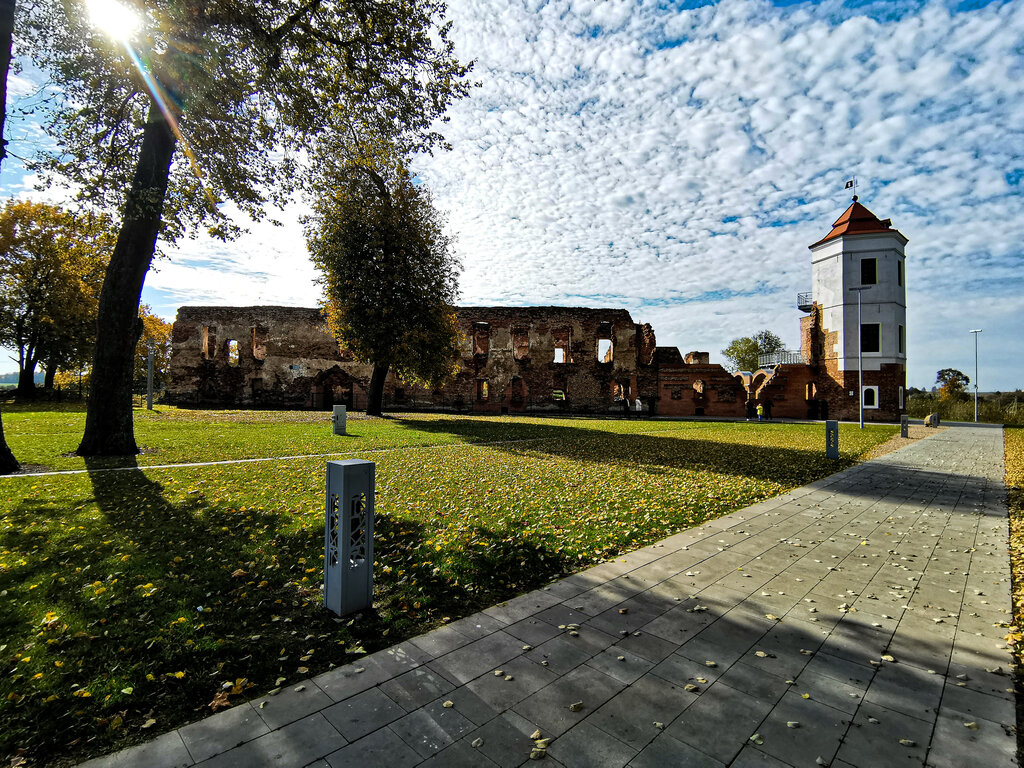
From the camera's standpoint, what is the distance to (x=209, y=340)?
3503 cm

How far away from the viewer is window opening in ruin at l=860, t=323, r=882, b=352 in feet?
106

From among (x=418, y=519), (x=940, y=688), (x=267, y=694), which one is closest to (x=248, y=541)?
(x=418, y=519)

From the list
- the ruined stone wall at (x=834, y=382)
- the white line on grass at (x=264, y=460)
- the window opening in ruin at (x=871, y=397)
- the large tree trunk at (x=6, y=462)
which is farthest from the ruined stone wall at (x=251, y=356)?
the window opening in ruin at (x=871, y=397)

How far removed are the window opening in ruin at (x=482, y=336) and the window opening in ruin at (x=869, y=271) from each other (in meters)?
27.5

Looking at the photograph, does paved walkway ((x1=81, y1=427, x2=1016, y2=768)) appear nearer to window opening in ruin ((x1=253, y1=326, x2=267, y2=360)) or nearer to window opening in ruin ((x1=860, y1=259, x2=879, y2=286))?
window opening in ruin ((x1=860, y1=259, x2=879, y2=286))

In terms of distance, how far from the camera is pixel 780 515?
6801mm

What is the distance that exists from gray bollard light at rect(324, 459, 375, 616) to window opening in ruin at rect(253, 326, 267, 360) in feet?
117

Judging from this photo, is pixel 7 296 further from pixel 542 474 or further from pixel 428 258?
pixel 542 474

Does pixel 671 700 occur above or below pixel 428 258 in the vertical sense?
below

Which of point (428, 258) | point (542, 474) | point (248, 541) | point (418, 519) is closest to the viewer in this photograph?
point (248, 541)

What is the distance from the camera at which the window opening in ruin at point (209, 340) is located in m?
34.9

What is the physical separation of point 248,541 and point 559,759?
4224 mm

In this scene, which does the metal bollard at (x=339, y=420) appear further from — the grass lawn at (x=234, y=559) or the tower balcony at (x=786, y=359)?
the tower balcony at (x=786, y=359)

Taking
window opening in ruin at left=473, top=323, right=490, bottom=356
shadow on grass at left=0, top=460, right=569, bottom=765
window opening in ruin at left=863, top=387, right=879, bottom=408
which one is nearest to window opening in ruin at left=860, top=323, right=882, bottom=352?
window opening in ruin at left=863, top=387, right=879, bottom=408
